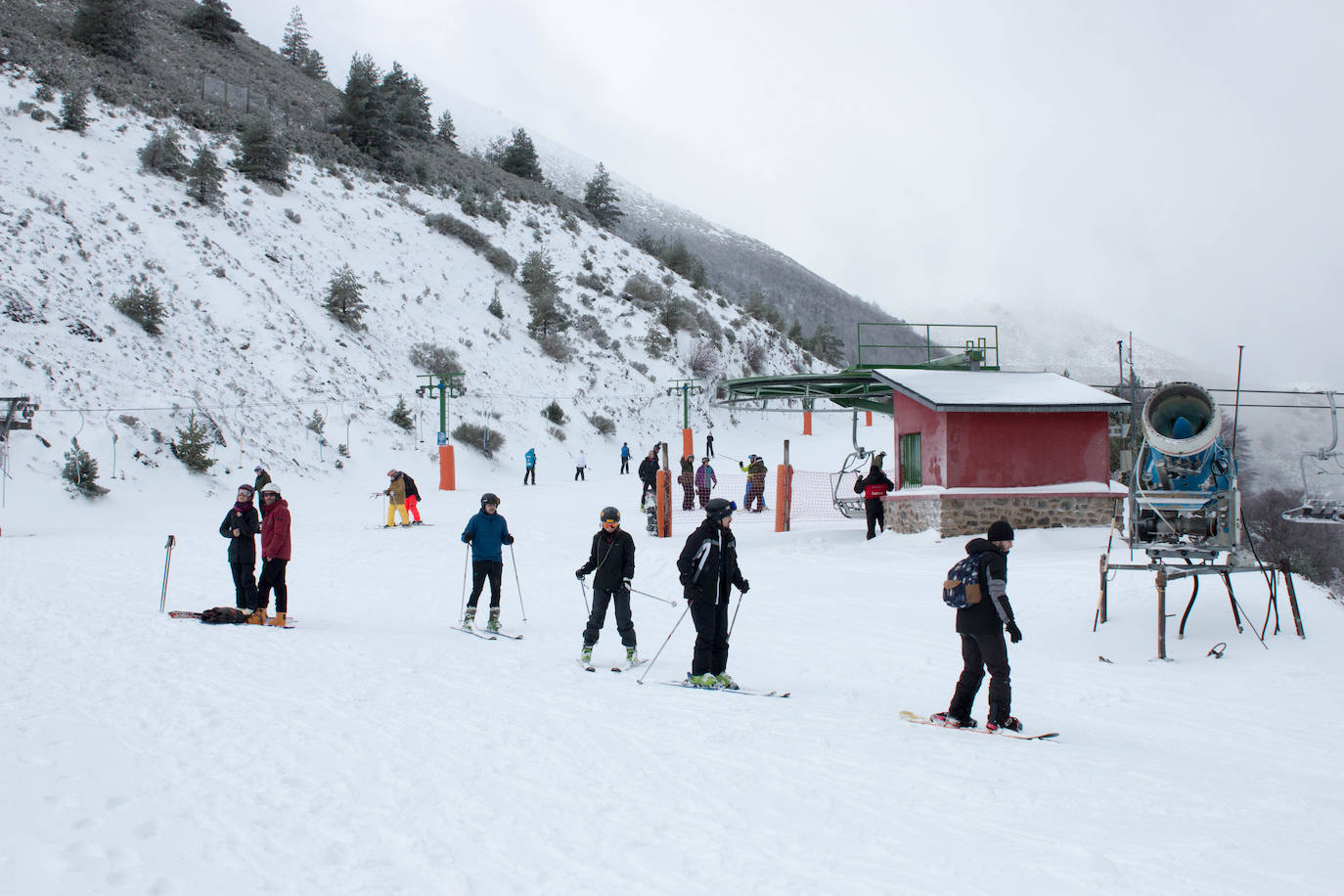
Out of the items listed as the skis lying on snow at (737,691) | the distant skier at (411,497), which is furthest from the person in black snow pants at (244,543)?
the distant skier at (411,497)

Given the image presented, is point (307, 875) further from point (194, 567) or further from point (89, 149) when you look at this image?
point (89, 149)

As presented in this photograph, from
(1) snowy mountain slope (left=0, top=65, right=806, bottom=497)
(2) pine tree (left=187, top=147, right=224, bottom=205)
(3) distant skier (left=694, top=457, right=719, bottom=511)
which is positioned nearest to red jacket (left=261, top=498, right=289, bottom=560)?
(3) distant skier (left=694, top=457, right=719, bottom=511)

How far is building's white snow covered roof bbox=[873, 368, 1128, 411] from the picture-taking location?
17.7 m

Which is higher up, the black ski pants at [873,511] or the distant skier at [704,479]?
the distant skier at [704,479]

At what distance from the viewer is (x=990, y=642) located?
6.87 metres

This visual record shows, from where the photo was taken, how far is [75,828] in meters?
4.07

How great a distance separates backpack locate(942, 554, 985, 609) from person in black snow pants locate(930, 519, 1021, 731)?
4cm

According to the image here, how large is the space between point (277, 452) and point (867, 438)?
1221 inches

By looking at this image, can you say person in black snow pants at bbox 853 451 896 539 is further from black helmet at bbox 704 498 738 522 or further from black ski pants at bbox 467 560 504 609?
black helmet at bbox 704 498 738 522

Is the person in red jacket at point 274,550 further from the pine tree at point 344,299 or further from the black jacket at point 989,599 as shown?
the pine tree at point 344,299

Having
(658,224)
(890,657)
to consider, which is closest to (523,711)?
(890,657)

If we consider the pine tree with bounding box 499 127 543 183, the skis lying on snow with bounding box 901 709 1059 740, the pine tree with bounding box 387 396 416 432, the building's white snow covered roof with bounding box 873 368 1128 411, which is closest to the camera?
the skis lying on snow with bounding box 901 709 1059 740

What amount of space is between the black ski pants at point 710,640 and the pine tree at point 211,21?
64.8 meters

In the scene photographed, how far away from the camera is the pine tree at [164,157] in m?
36.5
